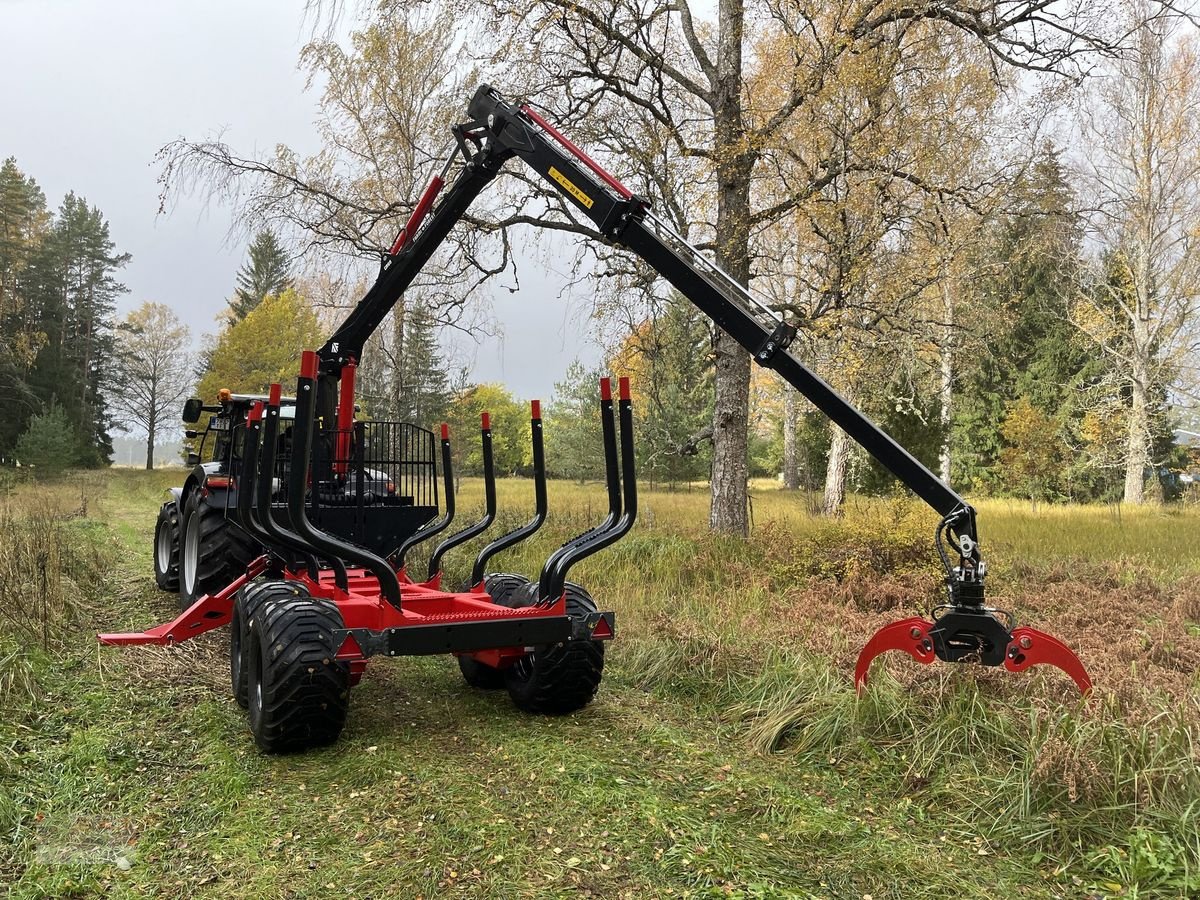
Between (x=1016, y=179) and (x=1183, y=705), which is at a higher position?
(x=1016, y=179)

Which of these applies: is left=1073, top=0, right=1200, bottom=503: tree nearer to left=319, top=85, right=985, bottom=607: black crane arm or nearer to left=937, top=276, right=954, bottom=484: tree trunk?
left=937, top=276, right=954, bottom=484: tree trunk

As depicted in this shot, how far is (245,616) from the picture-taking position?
Result: 13.8 feet

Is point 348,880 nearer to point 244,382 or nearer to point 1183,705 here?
point 1183,705

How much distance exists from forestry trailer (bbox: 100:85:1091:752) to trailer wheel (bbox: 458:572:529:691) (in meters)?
0.01

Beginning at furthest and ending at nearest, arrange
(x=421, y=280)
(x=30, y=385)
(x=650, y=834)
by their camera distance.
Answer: (x=30, y=385)
(x=421, y=280)
(x=650, y=834)

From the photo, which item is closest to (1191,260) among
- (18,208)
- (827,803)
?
(827,803)

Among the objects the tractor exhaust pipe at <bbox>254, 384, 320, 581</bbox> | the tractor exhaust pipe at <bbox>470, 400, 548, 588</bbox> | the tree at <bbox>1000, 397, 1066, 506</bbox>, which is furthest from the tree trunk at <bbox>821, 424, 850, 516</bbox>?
the tractor exhaust pipe at <bbox>254, 384, 320, 581</bbox>

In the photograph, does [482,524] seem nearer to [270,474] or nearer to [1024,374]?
[270,474]

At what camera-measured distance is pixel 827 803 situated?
3203 millimetres

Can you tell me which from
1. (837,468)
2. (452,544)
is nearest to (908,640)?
(452,544)

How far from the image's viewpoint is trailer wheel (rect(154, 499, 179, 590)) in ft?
24.4

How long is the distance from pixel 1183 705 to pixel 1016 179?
8177mm

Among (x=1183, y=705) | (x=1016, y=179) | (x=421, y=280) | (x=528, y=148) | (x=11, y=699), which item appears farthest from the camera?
(x=421, y=280)

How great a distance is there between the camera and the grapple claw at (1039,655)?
3248mm
